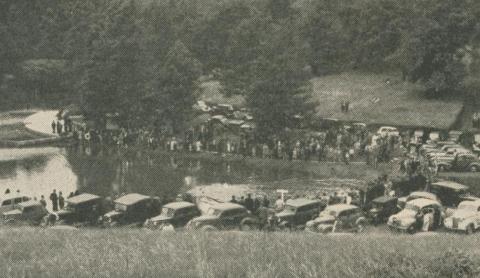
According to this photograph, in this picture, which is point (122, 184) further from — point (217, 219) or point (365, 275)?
point (365, 275)

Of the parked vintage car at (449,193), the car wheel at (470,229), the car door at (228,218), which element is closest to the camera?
the car wheel at (470,229)

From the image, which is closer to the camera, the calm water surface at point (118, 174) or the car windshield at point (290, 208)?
the car windshield at point (290, 208)

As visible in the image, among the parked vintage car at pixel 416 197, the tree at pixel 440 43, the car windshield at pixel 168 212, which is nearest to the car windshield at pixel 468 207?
the parked vintage car at pixel 416 197

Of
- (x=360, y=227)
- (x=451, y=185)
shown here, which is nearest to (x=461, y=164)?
(x=451, y=185)

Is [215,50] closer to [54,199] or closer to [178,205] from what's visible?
[54,199]

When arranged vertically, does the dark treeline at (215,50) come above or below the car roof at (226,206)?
above

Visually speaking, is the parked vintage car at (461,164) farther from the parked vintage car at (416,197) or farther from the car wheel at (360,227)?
the car wheel at (360,227)

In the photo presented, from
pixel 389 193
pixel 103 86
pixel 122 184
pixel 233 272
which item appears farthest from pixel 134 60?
pixel 233 272

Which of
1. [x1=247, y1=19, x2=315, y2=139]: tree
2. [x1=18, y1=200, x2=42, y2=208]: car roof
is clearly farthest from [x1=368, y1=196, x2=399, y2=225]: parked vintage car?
[x1=247, y1=19, x2=315, y2=139]: tree

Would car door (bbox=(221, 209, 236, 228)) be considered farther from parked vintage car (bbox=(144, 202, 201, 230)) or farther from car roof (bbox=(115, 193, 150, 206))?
car roof (bbox=(115, 193, 150, 206))
